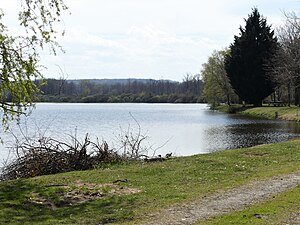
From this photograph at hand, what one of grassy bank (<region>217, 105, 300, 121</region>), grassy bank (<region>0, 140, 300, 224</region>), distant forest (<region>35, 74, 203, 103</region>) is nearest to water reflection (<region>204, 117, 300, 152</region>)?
grassy bank (<region>0, 140, 300, 224</region>)

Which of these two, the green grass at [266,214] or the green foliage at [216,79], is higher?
the green foliage at [216,79]

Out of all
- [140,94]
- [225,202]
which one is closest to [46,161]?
[225,202]

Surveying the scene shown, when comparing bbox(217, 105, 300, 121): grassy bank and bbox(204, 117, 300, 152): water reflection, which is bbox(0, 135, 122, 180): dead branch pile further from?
bbox(217, 105, 300, 121): grassy bank

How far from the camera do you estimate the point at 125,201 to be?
9.81 metres

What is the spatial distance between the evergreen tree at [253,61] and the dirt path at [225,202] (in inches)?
1888

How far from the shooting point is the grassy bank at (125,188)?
8.82 meters

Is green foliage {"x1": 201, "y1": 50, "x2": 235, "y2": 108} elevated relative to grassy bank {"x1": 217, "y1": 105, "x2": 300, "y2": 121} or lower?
elevated

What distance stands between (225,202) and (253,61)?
5197cm

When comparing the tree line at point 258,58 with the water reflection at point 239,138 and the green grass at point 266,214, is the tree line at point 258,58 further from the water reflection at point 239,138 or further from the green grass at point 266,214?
the green grass at point 266,214

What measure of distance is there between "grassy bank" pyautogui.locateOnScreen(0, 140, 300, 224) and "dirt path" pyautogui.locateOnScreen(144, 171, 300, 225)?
0.36 m

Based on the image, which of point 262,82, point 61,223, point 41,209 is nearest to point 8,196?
point 41,209

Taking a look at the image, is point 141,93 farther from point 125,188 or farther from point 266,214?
point 266,214

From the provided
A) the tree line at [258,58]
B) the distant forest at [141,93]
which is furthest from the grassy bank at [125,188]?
the distant forest at [141,93]

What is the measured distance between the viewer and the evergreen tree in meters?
58.4
